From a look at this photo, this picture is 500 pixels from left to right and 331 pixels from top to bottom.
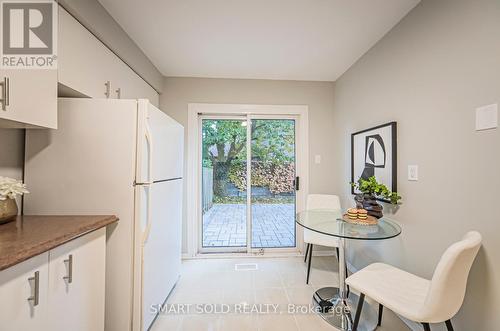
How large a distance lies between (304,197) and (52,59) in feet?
9.25

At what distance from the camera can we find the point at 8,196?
3.89 feet

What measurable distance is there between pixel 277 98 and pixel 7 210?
109 inches

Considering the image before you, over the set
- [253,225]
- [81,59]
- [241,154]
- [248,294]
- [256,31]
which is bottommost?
[248,294]

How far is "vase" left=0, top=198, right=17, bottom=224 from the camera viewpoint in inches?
46.3

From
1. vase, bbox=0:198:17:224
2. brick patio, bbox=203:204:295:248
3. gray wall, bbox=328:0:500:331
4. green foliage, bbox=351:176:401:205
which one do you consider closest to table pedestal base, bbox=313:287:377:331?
gray wall, bbox=328:0:500:331

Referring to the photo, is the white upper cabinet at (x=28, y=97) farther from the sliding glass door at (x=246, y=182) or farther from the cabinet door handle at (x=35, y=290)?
the sliding glass door at (x=246, y=182)

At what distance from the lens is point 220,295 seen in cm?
213

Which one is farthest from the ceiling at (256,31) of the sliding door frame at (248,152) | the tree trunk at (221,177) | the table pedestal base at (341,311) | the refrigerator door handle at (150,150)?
the table pedestal base at (341,311)

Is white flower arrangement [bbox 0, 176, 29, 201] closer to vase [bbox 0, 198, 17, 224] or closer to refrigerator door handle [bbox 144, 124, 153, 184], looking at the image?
vase [bbox 0, 198, 17, 224]

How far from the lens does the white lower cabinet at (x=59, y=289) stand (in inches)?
32.6

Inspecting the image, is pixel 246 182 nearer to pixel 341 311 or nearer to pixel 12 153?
pixel 341 311

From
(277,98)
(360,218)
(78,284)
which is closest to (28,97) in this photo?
(78,284)

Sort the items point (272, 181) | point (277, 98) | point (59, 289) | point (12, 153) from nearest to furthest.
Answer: point (59, 289) → point (12, 153) → point (277, 98) → point (272, 181)

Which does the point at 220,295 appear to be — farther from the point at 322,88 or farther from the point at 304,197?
the point at 322,88
